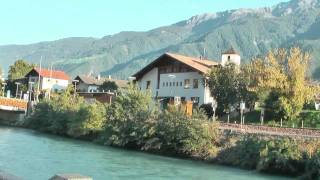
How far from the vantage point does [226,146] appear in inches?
2052

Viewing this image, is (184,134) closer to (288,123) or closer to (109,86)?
(288,123)

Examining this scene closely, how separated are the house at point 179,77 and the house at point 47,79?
4593cm

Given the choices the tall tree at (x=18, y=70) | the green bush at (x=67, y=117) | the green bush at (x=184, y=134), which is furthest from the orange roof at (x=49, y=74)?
the green bush at (x=184, y=134)

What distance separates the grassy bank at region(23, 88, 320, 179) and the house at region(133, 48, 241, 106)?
13457 millimetres

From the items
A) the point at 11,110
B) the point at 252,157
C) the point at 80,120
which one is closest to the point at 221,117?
the point at 80,120

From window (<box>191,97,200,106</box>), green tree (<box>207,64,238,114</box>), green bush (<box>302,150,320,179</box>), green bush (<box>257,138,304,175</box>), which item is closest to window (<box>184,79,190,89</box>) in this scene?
window (<box>191,97,200,106</box>)

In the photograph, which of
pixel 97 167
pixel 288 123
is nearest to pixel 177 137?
pixel 288 123

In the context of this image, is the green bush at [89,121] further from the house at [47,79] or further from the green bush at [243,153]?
the house at [47,79]

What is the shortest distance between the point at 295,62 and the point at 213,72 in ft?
39.7

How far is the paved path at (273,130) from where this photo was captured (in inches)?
2018

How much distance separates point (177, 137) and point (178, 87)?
34411 mm

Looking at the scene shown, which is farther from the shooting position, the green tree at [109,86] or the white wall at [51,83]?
the white wall at [51,83]

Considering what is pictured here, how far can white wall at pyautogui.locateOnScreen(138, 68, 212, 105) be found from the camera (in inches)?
3319

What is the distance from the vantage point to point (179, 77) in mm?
88562
